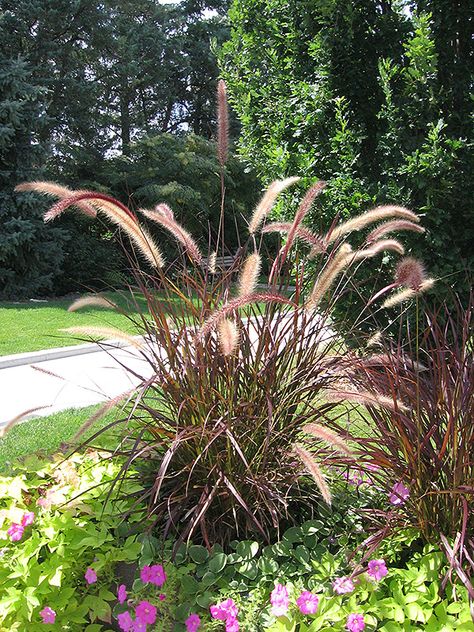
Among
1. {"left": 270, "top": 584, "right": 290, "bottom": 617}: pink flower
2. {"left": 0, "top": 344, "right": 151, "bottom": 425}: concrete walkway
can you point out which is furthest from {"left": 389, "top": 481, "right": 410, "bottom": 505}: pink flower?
{"left": 0, "top": 344, "right": 151, "bottom": 425}: concrete walkway

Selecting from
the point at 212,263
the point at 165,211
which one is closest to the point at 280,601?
the point at 212,263

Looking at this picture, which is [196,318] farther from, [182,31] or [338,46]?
[182,31]

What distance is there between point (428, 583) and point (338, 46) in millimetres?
3820

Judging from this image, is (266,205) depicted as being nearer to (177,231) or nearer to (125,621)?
(177,231)

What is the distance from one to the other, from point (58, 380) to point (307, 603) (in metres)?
5.34

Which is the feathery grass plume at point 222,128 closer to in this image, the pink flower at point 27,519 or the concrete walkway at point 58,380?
the pink flower at point 27,519

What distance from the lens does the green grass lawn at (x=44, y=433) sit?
13.5ft

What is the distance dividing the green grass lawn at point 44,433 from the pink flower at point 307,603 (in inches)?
95.0

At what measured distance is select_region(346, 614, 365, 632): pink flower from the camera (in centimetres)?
157

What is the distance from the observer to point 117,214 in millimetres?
1916

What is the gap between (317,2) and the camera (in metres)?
4.27

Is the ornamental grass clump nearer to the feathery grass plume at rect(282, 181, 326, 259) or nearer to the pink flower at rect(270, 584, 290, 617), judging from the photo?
the feathery grass plume at rect(282, 181, 326, 259)

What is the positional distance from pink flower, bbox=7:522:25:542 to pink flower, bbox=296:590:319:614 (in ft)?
2.97

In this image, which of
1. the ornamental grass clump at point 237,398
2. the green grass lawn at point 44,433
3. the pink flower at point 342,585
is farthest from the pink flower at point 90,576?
the green grass lawn at point 44,433
